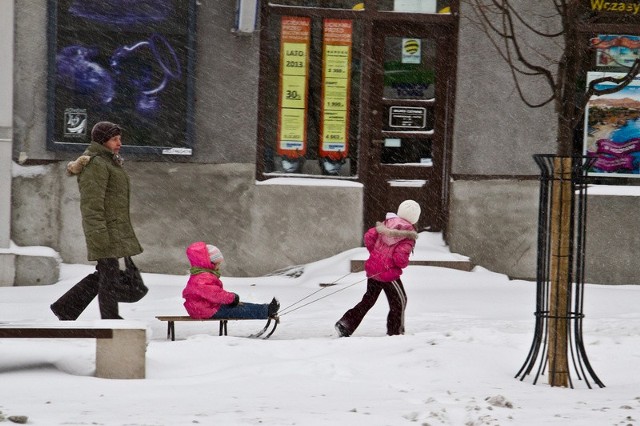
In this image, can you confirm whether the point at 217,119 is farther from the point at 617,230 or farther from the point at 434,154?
the point at 617,230

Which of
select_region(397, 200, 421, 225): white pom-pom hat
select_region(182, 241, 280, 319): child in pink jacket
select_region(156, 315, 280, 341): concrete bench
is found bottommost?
select_region(156, 315, 280, 341): concrete bench

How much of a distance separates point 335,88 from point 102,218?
506cm

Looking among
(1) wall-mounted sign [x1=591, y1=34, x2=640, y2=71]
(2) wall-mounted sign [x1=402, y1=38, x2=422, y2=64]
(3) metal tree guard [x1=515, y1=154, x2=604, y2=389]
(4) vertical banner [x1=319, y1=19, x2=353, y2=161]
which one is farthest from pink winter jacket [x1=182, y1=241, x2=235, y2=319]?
(1) wall-mounted sign [x1=591, y1=34, x2=640, y2=71]

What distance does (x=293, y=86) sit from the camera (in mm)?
13219

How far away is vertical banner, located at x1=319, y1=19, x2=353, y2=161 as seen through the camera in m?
13.2

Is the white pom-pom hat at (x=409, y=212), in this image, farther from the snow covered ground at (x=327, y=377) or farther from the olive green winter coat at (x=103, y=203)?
the olive green winter coat at (x=103, y=203)

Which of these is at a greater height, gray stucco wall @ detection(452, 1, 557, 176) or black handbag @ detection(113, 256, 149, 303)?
gray stucco wall @ detection(452, 1, 557, 176)

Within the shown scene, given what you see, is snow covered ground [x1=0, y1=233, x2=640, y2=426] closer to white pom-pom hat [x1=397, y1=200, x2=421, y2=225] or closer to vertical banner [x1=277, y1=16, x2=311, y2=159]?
white pom-pom hat [x1=397, y1=200, x2=421, y2=225]

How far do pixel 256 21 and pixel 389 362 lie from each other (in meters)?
5.87

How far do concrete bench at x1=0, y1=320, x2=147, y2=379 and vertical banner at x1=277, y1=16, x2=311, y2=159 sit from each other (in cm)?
629

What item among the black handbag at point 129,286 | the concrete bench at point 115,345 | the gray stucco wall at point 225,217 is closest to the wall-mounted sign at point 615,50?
the gray stucco wall at point 225,217

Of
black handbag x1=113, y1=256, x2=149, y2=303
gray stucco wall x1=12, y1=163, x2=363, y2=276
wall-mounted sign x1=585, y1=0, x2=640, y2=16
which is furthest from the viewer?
wall-mounted sign x1=585, y1=0, x2=640, y2=16

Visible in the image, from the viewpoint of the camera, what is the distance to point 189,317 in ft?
30.0

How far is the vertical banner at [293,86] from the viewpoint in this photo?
43.2 feet
